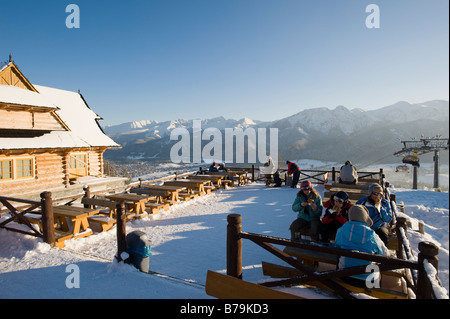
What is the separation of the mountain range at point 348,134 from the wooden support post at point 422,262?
91.1m

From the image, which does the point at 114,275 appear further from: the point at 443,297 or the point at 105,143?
the point at 105,143

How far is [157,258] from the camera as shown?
210 inches

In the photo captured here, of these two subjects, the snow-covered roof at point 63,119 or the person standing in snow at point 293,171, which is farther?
the person standing in snow at point 293,171

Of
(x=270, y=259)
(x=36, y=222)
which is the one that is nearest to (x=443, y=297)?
(x=270, y=259)

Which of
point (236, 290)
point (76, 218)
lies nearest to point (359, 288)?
point (236, 290)

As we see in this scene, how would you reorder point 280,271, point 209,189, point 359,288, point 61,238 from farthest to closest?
point 209,189 < point 61,238 < point 280,271 < point 359,288

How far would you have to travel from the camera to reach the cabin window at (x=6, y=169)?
42.0ft

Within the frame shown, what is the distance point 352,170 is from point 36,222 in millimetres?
10322

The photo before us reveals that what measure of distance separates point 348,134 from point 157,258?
16835 cm

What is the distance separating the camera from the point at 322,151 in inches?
4843

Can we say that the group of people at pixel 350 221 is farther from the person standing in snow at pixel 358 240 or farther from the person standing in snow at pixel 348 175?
the person standing in snow at pixel 348 175

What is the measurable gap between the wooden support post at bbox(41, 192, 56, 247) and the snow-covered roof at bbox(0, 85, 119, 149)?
9.97 meters

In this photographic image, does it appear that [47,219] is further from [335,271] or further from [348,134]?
[348,134]

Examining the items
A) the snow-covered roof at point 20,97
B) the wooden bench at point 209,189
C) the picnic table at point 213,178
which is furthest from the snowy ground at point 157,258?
the snow-covered roof at point 20,97
